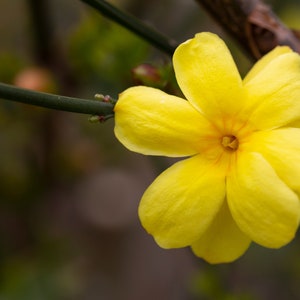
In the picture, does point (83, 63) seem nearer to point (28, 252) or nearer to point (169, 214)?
point (28, 252)

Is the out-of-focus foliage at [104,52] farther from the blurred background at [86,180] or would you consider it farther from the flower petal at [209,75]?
the flower petal at [209,75]

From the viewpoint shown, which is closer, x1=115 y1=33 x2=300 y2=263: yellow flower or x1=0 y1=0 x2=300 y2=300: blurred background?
x1=115 y1=33 x2=300 y2=263: yellow flower

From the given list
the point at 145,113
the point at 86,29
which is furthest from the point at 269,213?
the point at 86,29

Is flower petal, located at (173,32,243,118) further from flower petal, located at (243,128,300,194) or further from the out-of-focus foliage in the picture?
the out-of-focus foliage

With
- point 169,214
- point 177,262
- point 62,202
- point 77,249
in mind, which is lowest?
point 177,262

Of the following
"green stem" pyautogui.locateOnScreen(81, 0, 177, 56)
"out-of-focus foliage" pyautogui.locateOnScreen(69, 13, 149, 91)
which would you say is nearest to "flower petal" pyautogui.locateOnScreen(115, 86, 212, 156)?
"green stem" pyautogui.locateOnScreen(81, 0, 177, 56)

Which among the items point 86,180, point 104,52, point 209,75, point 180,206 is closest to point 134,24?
point 209,75
